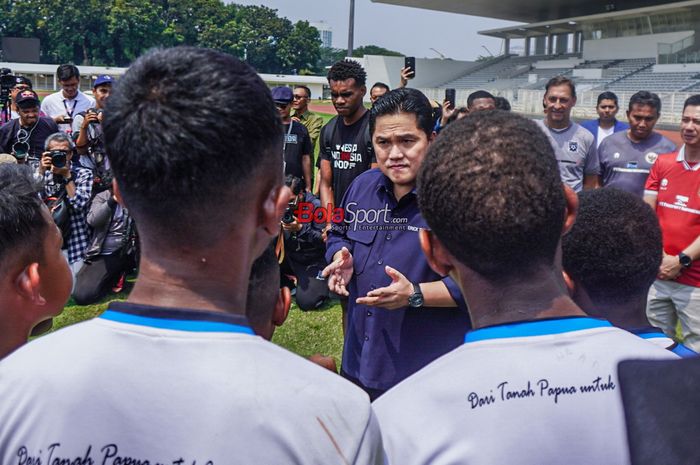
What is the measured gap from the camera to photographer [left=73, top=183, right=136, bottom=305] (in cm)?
662

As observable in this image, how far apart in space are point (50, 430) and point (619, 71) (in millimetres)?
43761

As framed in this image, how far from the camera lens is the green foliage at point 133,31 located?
7400 cm

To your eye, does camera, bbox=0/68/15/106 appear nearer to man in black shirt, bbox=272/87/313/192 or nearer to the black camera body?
man in black shirt, bbox=272/87/313/192

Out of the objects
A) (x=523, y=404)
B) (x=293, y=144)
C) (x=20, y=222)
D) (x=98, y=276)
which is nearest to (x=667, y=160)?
(x=293, y=144)

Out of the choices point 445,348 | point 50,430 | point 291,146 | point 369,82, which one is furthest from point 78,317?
point 369,82

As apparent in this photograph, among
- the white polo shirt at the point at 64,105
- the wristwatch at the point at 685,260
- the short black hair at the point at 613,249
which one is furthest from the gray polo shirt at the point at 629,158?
the white polo shirt at the point at 64,105

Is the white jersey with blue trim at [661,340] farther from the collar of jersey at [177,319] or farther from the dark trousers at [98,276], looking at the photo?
the dark trousers at [98,276]

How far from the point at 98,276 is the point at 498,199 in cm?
606

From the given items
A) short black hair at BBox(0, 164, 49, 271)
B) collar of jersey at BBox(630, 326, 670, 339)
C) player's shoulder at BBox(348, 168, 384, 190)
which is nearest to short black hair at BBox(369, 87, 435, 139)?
player's shoulder at BBox(348, 168, 384, 190)

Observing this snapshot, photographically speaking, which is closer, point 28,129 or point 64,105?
point 28,129

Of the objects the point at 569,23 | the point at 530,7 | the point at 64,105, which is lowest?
the point at 64,105

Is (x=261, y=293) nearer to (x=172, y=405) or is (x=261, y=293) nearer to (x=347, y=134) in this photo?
(x=172, y=405)

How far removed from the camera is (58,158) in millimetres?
6289

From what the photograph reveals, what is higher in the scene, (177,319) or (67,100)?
(67,100)
